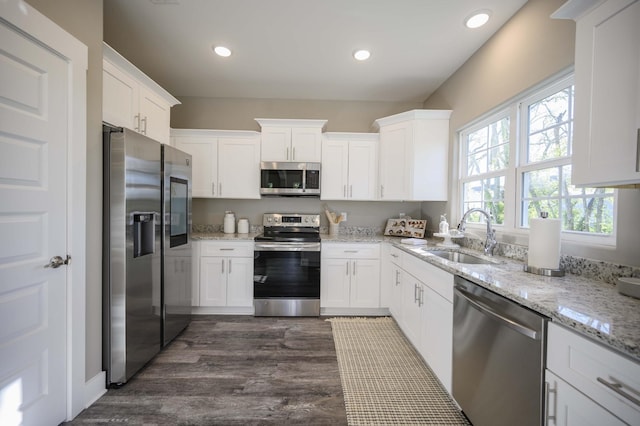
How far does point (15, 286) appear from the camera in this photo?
124cm

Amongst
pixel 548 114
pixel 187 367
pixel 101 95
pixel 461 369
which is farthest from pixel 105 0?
pixel 461 369

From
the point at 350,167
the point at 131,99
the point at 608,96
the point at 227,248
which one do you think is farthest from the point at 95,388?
the point at 608,96

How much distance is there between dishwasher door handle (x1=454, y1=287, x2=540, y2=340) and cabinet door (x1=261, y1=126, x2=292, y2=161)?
2.41 meters

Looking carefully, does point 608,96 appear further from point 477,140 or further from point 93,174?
point 93,174

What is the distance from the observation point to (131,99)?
2.02m

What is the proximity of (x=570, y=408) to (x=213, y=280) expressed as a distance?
2.94m

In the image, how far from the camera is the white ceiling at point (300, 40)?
6.20ft

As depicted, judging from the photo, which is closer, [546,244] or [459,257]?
[546,244]

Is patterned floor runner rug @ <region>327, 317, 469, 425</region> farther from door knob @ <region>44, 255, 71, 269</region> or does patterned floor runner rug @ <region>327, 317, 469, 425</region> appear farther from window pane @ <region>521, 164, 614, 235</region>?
door knob @ <region>44, 255, 71, 269</region>

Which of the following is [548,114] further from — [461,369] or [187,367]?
[187,367]

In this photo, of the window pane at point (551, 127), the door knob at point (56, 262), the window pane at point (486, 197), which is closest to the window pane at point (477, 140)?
the window pane at point (486, 197)

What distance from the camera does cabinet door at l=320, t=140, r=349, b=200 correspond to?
324 centimetres

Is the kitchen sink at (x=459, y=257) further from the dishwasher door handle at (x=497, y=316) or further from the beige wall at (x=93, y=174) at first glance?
the beige wall at (x=93, y=174)

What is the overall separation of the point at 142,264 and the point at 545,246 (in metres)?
2.64
